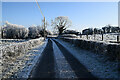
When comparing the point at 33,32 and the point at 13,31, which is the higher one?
the point at 13,31

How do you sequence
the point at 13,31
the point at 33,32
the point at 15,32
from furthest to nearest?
1. the point at 33,32
2. the point at 15,32
3. the point at 13,31

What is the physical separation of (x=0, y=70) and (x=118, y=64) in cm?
611

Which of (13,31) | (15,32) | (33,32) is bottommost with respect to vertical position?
(15,32)

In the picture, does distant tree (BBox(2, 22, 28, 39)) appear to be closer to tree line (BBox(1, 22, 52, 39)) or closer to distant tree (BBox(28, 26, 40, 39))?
tree line (BBox(1, 22, 52, 39))

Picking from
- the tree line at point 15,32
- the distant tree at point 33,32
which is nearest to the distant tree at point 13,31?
the tree line at point 15,32

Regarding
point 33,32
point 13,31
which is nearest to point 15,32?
point 13,31

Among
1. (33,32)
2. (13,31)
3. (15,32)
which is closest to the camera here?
(13,31)

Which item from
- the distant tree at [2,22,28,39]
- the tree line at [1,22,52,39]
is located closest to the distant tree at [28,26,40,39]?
the tree line at [1,22,52,39]

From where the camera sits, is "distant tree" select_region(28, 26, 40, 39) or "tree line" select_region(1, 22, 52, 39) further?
"distant tree" select_region(28, 26, 40, 39)

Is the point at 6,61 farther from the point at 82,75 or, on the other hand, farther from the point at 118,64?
the point at 118,64

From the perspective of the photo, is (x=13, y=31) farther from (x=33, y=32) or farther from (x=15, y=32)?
(x=33, y=32)

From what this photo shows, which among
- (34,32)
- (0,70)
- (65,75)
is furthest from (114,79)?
(34,32)

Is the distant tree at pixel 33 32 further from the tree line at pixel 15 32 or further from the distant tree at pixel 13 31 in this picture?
the distant tree at pixel 13 31

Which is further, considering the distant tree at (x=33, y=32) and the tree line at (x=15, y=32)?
the distant tree at (x=33, y=32)
